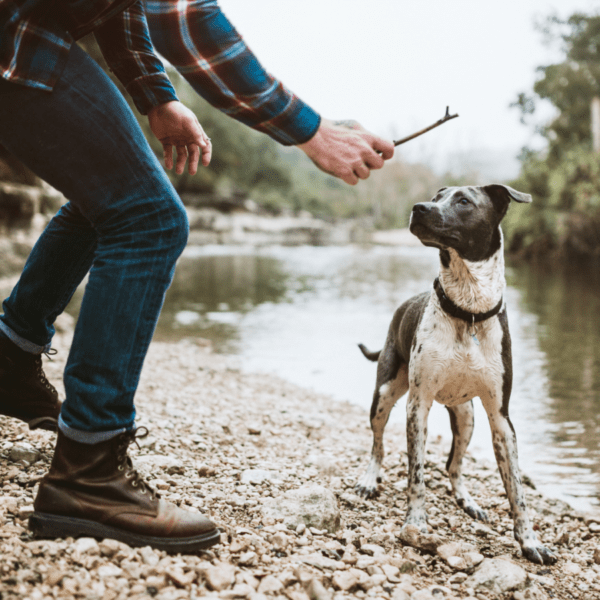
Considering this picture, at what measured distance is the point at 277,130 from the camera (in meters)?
2.12

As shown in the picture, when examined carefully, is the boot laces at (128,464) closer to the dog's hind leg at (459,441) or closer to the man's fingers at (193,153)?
the man's fingers at (193,153)

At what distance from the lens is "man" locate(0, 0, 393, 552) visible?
1734mm

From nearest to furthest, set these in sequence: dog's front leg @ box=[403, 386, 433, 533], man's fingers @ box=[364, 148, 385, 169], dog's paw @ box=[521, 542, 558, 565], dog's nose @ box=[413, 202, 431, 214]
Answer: man's fingers @ box=[364, 148, 385, 169] < dog's paw @ box=[521, 542, 558, 565] < dog's nose @ box=[413, 202, 431, 214] < dog's front leg @ box=[403, 386, 433, 533]

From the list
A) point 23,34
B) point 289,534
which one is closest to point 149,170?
point 23,34

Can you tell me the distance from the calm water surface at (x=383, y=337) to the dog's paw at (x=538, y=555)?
1118mm

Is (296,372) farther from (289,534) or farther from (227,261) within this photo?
(227,261)

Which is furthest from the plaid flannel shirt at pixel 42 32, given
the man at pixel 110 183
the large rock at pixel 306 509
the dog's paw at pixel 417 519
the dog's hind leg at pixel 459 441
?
the dog's hind leg at pixel 459 441

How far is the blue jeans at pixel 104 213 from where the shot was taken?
5.75 ft

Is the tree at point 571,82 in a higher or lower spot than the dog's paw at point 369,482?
higher

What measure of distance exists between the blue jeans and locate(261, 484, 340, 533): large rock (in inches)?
35.6

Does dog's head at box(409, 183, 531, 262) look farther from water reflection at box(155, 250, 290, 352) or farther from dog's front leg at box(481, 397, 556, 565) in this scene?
water reflection at box(155, 250, 290, 352)

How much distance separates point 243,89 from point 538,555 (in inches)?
93.6

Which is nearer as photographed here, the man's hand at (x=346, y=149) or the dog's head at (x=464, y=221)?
the man's hand at (x=346, y=149)

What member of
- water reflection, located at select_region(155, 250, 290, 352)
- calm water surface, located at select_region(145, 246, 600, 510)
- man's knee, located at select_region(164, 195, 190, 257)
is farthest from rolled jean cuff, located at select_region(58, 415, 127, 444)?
water reflection, located at select_region(155, 250, 290, 352)
